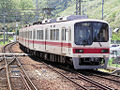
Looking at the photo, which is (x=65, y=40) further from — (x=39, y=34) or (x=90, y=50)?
(x=39, y=34)

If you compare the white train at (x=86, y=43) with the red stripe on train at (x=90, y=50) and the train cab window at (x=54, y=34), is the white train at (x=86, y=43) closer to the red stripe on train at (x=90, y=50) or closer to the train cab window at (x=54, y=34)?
the red stripe on train at (x=90, y=50)

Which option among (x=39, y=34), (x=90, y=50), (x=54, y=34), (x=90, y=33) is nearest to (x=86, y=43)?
(x=90, y=50)

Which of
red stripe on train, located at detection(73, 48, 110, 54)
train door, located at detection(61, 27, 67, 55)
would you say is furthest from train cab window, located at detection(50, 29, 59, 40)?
red stripe on train, located at detection(73, 48, 110, 54)

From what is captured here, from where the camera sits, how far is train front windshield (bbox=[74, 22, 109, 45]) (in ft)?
51.6

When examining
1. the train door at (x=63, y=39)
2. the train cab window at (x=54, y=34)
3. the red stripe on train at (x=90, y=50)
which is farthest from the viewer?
the train cab window at (x=54, y=34)

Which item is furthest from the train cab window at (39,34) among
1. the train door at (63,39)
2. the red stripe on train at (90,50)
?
the red stripe on train at (90,50)

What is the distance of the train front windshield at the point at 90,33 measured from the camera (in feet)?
51.6

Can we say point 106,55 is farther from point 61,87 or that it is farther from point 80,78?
point 61,87

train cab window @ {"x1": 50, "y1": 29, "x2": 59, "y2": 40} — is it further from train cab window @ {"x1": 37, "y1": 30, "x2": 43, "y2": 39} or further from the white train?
train cab window @ {"x1": 37, "y1": 30, "x2": 43, "y2": 39}

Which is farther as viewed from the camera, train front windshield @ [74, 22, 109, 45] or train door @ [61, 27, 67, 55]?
train door @ [61, 27, 67, 55]

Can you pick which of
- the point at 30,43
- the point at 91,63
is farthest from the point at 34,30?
the point at 91,63

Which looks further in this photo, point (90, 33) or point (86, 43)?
point (90, 33)

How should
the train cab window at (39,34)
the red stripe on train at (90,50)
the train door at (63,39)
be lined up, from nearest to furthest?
the red stripe on train at (90,50)
the train door at (63,39)
the train cab window at (39,34)

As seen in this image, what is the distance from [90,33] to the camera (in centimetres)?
1595
